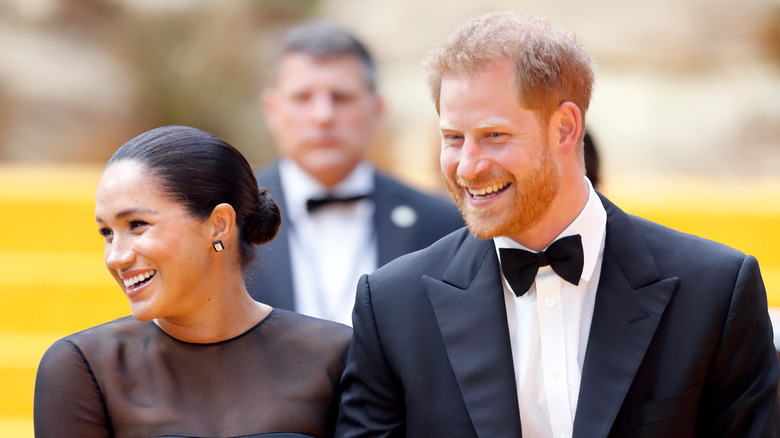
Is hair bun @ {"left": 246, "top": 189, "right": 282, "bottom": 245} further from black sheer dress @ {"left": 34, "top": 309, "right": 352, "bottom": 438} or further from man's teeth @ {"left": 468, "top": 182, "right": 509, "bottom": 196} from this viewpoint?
man's teeth @ {"left": 468, "top": 182, "right": 509, "bottom": 196}

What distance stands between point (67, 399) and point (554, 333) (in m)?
1.09

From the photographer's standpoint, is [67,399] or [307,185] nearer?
[67,399]

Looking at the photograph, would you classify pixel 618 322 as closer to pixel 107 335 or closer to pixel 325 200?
pixel 107 335

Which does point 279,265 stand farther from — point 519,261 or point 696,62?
point 696,62

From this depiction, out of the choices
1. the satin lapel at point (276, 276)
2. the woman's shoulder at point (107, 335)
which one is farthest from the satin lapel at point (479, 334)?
the satin lapel at point (276, 276)

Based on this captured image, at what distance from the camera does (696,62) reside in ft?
29.1

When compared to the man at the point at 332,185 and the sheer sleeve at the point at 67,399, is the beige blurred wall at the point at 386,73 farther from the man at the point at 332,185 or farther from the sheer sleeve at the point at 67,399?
the sheer sleeve at the point at 67,399

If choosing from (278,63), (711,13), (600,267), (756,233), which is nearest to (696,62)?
(711,13)

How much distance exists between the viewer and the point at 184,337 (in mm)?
2500

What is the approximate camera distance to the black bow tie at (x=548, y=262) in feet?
7.44

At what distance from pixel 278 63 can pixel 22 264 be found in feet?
7.74

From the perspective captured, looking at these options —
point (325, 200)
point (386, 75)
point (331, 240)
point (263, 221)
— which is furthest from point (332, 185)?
point (386, 75)

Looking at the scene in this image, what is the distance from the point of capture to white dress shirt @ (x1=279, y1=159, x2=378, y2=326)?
409 centimetres

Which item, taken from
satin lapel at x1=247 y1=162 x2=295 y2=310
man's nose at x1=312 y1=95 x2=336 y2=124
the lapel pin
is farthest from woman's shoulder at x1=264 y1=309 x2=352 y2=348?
man's nose at x1=312 y1=95 x2=336 y2=124
